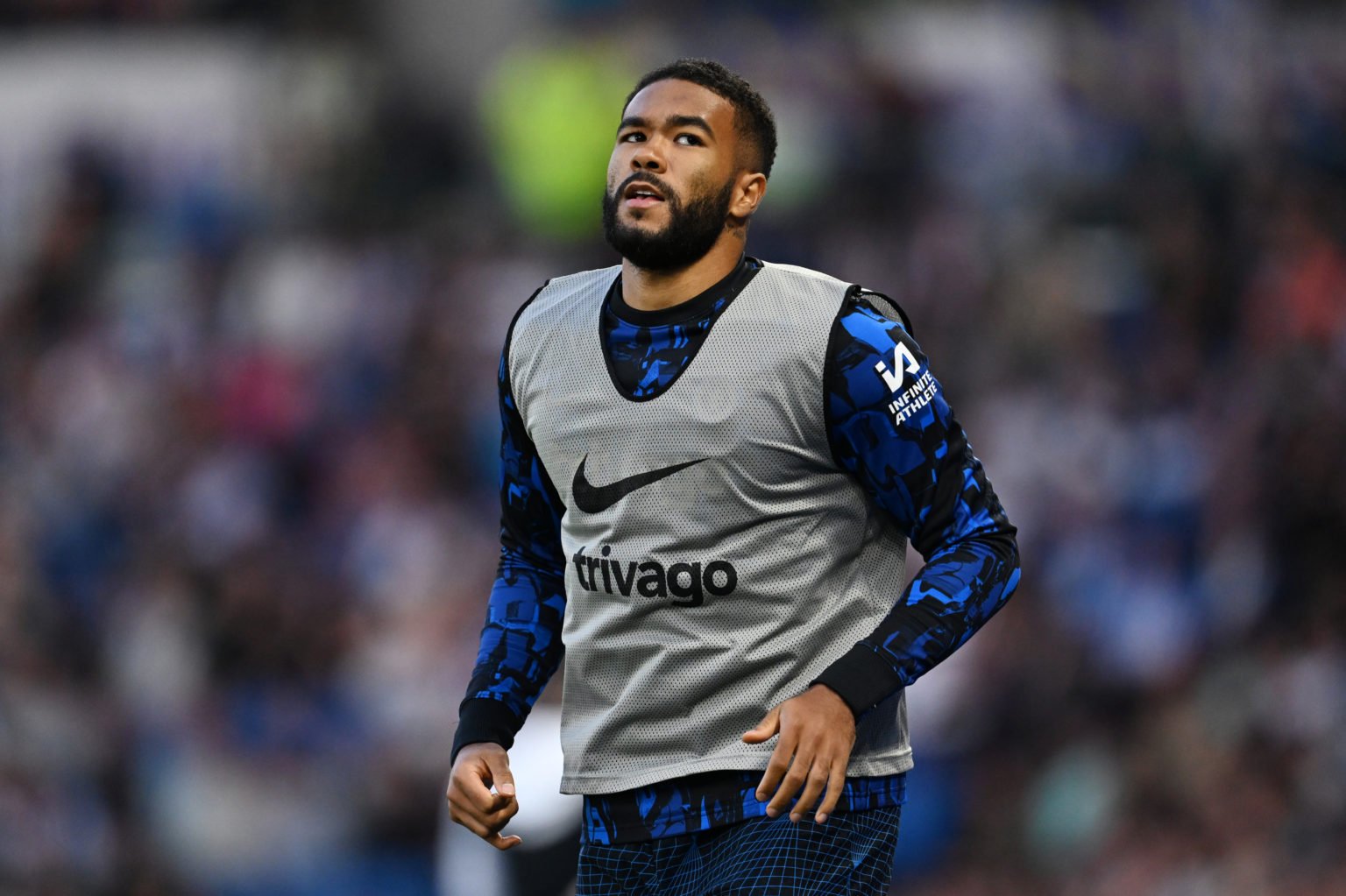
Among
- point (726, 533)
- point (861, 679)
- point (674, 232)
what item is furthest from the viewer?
point (674, 232)

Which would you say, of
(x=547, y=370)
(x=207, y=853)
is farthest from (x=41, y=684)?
(x=547, y=370)

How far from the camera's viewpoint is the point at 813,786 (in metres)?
3.15

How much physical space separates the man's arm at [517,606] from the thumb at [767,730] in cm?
67

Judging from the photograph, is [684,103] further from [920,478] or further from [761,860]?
[761,860]

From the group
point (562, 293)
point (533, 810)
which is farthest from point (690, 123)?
point (533, 810)

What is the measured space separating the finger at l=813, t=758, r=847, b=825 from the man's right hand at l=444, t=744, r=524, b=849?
2.03 feet

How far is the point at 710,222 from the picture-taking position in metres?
3.64

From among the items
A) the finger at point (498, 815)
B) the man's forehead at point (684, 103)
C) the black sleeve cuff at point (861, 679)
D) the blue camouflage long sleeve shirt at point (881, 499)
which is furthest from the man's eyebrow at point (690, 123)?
the finger at point (498, 815)

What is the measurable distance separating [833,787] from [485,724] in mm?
832

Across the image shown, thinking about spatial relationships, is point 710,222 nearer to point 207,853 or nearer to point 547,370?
point 547,370

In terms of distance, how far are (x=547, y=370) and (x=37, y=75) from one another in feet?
34.3

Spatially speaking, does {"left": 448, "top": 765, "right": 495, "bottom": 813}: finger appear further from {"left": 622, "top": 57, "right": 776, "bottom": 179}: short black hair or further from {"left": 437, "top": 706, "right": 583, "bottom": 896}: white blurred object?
{"left": 437, "top": 706, "right": 583, "bottom": 896}: white blurred object

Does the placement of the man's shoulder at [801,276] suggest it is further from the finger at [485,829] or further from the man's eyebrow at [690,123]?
the finger at [485,829]

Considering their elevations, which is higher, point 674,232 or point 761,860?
point 674,232
